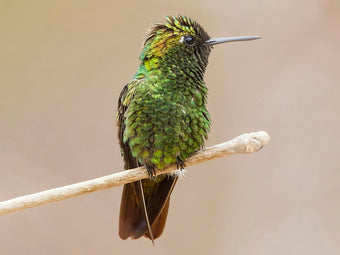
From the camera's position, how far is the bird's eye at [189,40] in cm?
215

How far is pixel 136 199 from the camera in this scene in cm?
226

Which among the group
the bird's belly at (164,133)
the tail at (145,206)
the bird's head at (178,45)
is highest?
the bird's head at (178,45)

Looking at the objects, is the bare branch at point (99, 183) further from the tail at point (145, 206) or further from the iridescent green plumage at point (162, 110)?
the tail at point (145, 206)

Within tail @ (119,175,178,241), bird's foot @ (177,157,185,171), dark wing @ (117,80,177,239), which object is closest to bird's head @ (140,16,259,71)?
dark wing @ (117,80,177,239)

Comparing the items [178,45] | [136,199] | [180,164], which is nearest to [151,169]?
[180,164]

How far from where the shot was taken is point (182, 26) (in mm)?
2172

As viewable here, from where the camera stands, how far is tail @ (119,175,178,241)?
220cm

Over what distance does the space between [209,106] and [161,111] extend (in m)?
1.28

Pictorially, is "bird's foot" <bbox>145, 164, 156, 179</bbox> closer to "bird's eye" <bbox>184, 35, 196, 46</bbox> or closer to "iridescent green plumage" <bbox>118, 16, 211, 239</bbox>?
"iridescent green plumage" <bbox>118, 16, 211, 239</bbox>

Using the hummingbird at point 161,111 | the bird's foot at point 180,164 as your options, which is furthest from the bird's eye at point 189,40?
the bird's foot at point 180,164

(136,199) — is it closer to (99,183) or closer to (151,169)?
(151,169)

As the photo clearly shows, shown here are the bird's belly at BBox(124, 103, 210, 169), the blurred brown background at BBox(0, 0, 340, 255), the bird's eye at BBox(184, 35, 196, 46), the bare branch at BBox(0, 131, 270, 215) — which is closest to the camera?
the bare branch at BBox(0, 131, 270, 215)

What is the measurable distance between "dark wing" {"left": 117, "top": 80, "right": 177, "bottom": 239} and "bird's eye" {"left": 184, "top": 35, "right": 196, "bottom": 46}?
31cm
